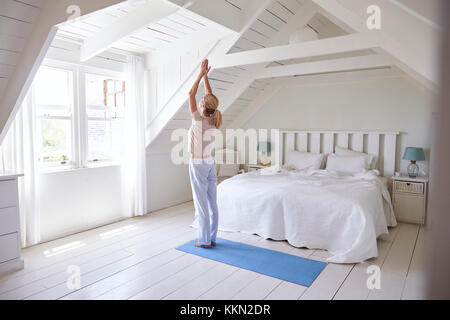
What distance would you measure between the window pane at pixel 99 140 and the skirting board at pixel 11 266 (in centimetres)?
166

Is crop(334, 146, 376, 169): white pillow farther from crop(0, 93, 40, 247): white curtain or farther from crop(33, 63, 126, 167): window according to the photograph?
crop(0, 93, 40, 247): white curtain

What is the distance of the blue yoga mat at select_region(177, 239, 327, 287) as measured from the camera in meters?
2.71

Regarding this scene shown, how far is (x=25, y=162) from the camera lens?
130 inches

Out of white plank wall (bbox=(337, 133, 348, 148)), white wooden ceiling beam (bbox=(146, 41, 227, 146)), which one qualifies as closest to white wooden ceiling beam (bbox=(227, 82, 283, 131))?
white plank wall (bbox=(337, 133, 348, 148))

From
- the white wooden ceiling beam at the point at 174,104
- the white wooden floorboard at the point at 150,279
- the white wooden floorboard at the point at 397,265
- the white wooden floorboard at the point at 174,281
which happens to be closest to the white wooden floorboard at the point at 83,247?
the white wooden floorboard at the point at 150,279

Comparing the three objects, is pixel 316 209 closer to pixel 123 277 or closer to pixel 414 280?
pixel 414 280

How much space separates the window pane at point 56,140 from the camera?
3705mm

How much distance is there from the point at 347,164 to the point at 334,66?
1419 mm

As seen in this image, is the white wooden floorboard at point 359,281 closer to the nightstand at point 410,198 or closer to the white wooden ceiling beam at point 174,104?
the nightstand at point 410,198

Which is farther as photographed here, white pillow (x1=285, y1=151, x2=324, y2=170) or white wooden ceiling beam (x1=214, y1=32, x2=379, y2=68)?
white pillow (x1=285, y1=151, x2=324, y2=170)

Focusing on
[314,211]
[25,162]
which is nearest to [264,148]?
[314,211]

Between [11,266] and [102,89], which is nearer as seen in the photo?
[11,266]

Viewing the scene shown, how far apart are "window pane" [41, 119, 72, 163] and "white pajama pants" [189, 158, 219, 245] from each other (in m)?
1.77
